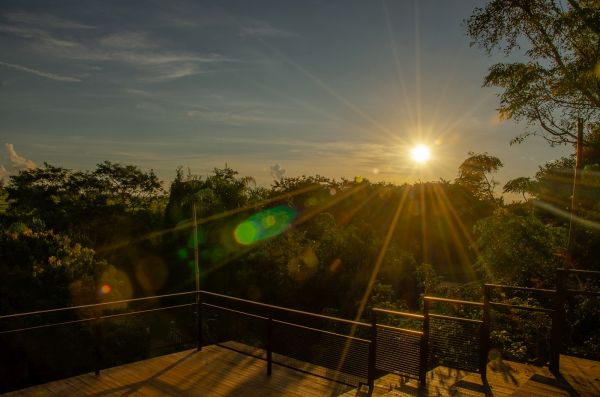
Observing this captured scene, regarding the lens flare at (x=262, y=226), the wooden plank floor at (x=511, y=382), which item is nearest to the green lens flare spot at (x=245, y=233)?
the lens flare at (x=262, y=226)

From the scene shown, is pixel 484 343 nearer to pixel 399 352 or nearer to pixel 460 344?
pixel 460 344

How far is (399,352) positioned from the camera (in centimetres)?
534

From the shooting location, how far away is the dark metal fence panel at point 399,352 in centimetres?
529

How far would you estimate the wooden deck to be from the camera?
4.82 m

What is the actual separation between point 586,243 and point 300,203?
65.9ft

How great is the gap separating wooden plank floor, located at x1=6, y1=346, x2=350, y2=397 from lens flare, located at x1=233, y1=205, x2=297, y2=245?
1345 cm

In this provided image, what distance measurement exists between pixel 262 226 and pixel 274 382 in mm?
15825

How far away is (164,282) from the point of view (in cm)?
2241

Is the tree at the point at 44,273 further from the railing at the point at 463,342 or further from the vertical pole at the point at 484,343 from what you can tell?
the vertical pole at the point at 484,343

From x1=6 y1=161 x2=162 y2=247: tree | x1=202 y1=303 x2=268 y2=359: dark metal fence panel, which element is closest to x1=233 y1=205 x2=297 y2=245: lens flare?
x1=202 y1=303 x2=268 y2=359: dark metal fence panel

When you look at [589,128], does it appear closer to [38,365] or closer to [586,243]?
[586,243]

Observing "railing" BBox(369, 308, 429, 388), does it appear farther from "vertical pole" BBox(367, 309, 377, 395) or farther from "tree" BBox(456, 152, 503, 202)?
"tree" BBox(456, 152, 503, 202)

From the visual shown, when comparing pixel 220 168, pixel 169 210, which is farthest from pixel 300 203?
pixel 169 210

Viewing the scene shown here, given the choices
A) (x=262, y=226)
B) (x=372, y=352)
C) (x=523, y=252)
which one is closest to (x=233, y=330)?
(x=262, y=226)
